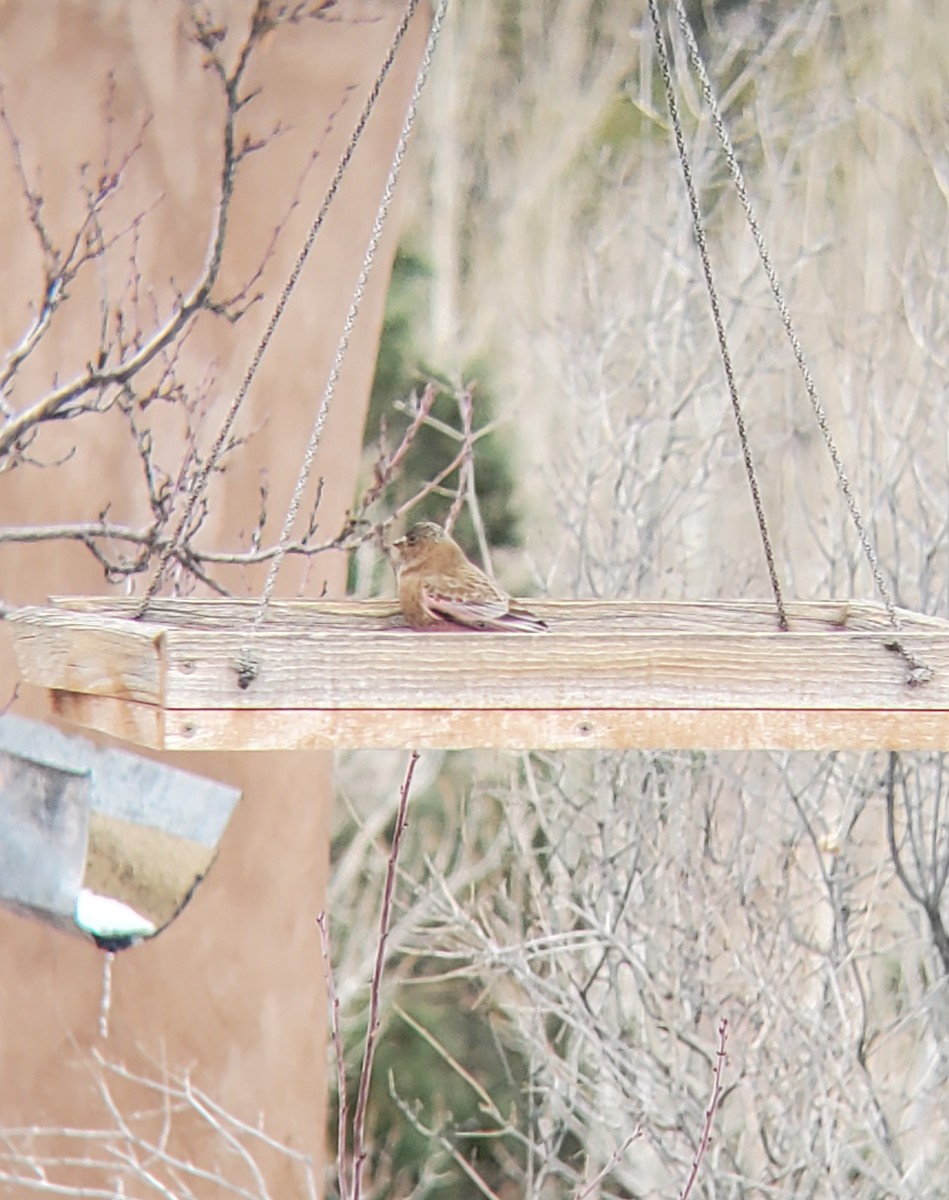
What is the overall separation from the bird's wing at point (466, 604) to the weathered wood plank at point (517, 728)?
180mm

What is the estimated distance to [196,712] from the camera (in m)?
1.31

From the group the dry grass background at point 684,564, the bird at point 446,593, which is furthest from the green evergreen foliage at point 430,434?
the bird at point 446,593

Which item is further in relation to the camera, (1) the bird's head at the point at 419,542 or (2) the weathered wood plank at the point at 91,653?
(1) the bird's head at the point at 419,542

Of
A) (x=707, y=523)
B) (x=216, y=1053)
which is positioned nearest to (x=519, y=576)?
(x=707, y=523)

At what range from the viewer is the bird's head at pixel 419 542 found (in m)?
1.67

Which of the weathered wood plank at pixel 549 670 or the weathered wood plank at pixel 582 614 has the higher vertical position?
the weathered wood plank at pixel 582 614

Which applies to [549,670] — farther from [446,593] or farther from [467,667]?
[446,593]

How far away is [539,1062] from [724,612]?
2.16 m

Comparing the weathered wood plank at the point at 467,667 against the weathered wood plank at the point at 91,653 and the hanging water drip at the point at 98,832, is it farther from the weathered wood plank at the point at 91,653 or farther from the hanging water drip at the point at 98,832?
the hanging water drip at the point at 98,832

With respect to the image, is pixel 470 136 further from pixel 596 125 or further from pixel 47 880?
pixel 47 880

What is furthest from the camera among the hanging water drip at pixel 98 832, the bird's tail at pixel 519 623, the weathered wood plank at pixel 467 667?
the hanging water drip at pixel 98 832

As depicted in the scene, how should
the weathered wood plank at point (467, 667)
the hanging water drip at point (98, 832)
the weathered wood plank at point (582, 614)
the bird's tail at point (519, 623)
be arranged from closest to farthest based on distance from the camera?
1. the weathered wood plank at point (467, 667)
2. the bird's tail at point (519, 623)
3. the weathered wood plank at point (582, 614)
4. the hanging water drip at point (98, 832)

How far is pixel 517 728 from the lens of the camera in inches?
54.8

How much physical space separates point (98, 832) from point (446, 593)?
180 cm
